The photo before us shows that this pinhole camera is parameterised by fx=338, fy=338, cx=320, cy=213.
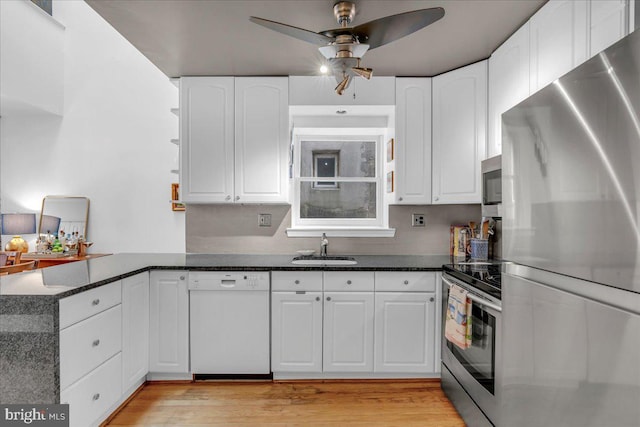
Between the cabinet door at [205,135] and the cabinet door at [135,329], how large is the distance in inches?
31.1

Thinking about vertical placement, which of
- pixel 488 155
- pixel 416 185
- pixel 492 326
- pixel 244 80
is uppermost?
pixel 244 80

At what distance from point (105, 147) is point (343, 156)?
10.4 ft

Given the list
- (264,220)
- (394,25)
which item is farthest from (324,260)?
(394,25)

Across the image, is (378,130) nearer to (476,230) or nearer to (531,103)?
(476,230)

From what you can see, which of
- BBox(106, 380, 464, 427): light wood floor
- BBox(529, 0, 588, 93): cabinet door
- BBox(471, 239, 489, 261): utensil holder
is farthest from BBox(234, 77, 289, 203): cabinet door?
BBox(529, 0, 588, 93): cabinet door

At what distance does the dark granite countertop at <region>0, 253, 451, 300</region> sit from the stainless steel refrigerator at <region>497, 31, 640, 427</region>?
1257mm

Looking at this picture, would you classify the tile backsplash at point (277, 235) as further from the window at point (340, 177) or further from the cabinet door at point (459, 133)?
the cabinet door at point (459, 133)

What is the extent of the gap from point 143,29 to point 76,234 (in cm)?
322

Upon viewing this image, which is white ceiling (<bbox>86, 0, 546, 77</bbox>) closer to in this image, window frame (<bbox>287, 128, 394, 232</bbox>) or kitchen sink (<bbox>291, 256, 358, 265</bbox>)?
window frame (<bbox>287, 128, 394, 232</bbox>)

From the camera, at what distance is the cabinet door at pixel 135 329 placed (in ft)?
7.02

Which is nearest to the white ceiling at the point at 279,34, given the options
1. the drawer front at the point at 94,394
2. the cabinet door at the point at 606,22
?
the cabinet door at the point at 606,22

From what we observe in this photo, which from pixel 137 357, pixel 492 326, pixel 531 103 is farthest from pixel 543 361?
pixel 137 357

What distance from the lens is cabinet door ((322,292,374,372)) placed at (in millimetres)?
2418

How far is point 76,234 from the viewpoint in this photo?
167 inches
